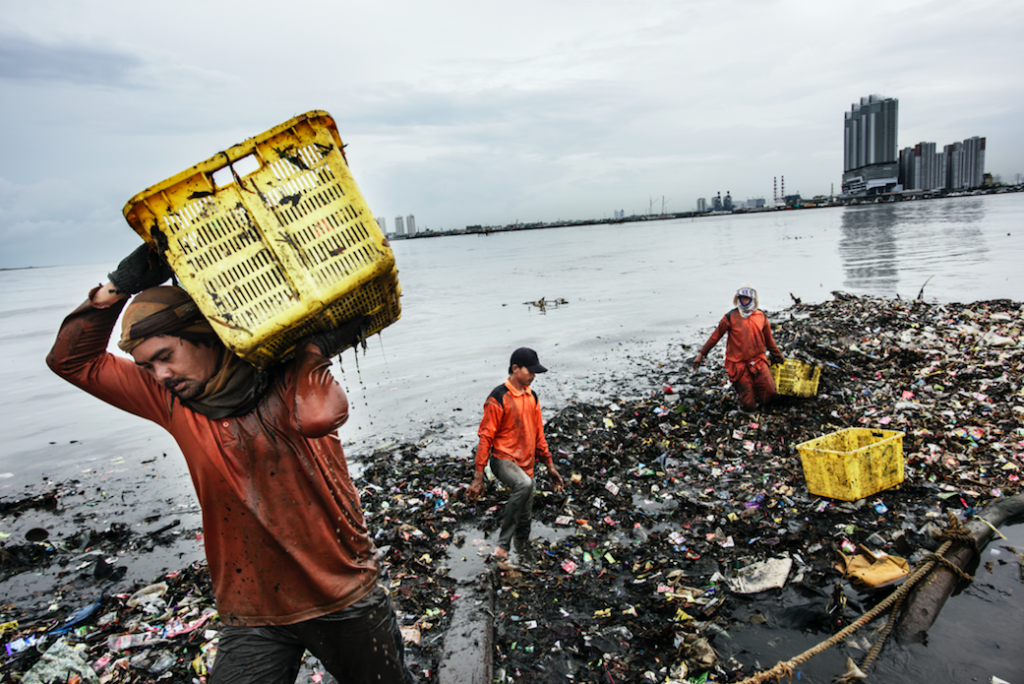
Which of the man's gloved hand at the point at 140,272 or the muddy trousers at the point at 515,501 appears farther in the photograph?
the muddy trousers at the point at 515,501

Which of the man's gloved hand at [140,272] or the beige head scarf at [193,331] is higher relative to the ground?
the man's gloved hand at [140,272]

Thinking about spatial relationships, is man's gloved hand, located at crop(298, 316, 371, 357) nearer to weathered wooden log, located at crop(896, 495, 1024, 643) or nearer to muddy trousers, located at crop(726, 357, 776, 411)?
weathered wooden log, located at crop(896, 495, 1024, 643)

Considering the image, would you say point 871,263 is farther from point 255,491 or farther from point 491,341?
point 255,491

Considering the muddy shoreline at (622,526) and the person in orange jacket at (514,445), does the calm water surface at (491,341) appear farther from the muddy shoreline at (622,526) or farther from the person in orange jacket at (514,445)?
the person in orange jacket at (514,445)

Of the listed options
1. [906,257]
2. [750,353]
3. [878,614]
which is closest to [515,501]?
[878,614]

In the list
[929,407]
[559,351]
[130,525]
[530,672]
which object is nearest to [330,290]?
[530,672]

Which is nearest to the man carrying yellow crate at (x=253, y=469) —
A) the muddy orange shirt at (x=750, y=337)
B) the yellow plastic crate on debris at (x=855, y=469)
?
the yellow plastic crate on debris at (x=855, y=469)

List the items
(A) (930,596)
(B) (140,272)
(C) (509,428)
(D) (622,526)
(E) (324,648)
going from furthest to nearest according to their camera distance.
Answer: (D) (622,526) → (C) (509,428) → (A) (930,596) → (E) (324,648) → (B) (140,272)

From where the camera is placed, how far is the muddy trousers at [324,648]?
2205mm

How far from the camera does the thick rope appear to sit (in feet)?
9.98

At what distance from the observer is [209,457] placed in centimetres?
213

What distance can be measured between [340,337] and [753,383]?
7.20 m

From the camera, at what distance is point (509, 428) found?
5.10 m

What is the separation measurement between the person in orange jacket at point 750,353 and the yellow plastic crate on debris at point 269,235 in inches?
272
